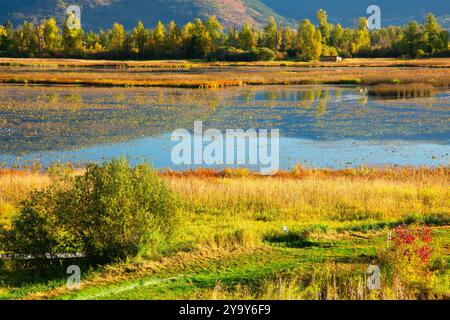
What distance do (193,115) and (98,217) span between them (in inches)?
1357

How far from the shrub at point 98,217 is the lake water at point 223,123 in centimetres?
1339

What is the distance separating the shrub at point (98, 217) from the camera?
45.4 feet

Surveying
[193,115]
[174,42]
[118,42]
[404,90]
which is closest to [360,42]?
[174,42]

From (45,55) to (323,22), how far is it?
66519 millimetres

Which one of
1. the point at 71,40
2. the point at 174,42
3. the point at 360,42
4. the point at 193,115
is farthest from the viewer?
the point at 360,42

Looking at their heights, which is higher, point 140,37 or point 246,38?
point 140,37

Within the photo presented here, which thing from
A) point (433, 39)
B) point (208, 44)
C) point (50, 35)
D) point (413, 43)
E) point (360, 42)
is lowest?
point (413, 43)

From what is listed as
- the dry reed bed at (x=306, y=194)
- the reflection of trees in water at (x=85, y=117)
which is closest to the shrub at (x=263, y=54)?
the reflection of trees in water at (x=85, y=117)

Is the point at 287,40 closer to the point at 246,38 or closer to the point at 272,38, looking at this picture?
the point at 272,38

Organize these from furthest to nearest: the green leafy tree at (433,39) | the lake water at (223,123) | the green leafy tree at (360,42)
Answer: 1. the green leafy tree at (360,42)
2. the green leafy tree at (433,39)
3. the lake water at (223,123)

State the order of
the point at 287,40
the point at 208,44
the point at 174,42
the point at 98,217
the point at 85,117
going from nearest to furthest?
the point at 98,217 → the point at 85,117 → the point at 208,44 → the point at 174,42 → the point at 287,40

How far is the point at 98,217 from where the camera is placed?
13.9 meters

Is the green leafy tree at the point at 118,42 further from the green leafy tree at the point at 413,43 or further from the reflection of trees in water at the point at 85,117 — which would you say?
the reflection of trees in water at the point at 85,117

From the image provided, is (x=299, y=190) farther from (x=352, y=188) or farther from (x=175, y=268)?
(x=175, y=268)
